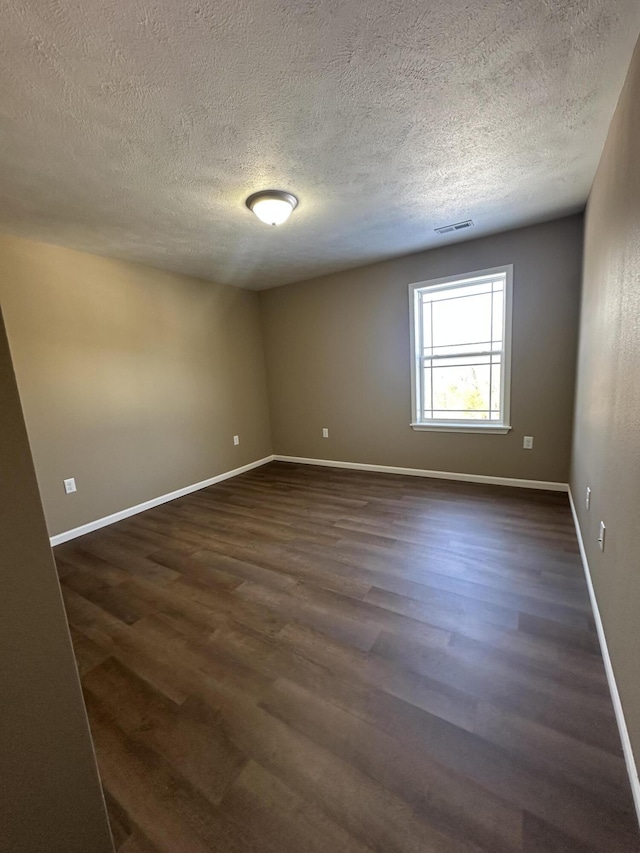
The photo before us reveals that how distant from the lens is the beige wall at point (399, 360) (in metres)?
3.13

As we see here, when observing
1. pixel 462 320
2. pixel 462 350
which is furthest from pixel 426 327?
pixel 462 350

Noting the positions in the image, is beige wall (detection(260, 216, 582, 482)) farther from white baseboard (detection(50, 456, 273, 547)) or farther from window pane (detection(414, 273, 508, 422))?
white baseboard (detection(50, 456, 273, 547))

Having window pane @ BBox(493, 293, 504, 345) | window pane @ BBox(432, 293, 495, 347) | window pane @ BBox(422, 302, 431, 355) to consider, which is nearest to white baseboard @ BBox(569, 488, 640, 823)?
window pane @ BBox(493, 293, 504, 345)

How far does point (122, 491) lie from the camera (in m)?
3.41

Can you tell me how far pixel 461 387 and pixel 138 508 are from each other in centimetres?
369

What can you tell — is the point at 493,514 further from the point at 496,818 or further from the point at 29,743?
the point at 29,743

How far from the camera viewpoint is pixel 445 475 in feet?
12.8

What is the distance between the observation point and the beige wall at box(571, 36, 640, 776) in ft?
3.88

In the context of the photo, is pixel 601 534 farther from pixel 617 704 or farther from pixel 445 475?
pixel 445 475

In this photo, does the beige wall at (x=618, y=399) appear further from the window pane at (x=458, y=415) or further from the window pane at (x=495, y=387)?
the window pane at (x=458, y=415)

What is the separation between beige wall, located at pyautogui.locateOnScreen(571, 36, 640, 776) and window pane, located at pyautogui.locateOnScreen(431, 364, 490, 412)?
4.70 feet

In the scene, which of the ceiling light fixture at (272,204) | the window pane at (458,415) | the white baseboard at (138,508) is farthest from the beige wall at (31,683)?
the window pane at (458,415)

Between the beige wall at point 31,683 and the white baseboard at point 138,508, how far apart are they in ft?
6.19

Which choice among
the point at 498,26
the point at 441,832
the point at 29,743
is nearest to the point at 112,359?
the point at 29,743
